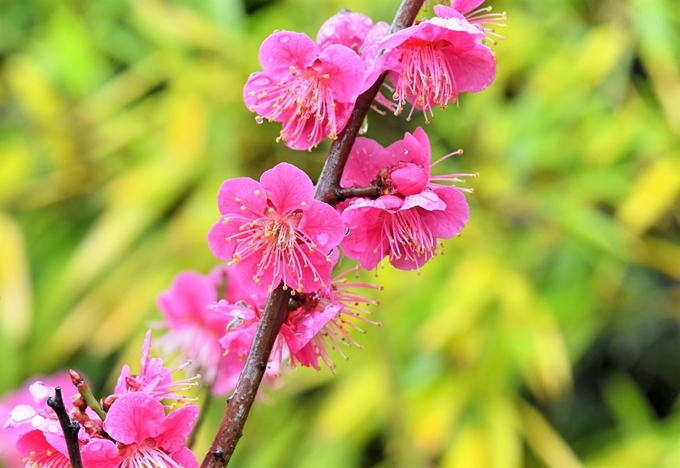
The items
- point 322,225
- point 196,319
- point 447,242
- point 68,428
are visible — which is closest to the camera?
point 68,428

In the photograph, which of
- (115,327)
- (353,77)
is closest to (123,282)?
(115,327)

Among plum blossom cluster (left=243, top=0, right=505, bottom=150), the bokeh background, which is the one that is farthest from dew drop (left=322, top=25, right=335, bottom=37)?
the bokeh background

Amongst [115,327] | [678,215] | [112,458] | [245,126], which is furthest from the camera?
[245,126]

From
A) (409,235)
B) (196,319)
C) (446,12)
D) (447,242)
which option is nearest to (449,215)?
(409,235)

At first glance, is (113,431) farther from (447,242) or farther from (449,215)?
(447,242)

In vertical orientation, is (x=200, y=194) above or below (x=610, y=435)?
above

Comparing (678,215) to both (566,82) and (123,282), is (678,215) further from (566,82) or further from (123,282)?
(123,282)
